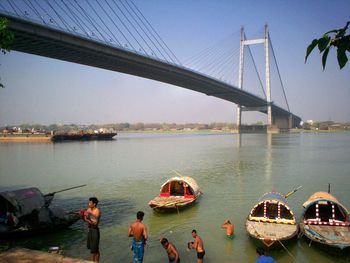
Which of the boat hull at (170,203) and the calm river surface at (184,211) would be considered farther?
the boat hull at (170,203)

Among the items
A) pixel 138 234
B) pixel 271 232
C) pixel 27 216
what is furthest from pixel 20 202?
pixel 271 232

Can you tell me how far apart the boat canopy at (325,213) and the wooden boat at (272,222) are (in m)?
0.64

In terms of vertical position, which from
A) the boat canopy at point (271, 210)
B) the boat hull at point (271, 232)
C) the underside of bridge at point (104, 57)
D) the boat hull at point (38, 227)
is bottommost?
the boat hull at point (38, 227)

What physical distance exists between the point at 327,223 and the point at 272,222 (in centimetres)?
169

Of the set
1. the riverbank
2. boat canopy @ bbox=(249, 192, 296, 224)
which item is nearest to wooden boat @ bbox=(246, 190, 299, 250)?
boat canopy @ bbox=(249, 192, 296, 224)

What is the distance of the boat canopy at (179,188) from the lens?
1495 centimetres

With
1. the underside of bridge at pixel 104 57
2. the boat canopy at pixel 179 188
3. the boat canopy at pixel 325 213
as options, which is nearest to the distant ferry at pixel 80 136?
the underside of bridge at pixel 104 57

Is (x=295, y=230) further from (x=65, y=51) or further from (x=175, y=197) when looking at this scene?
(x=65, y=51)

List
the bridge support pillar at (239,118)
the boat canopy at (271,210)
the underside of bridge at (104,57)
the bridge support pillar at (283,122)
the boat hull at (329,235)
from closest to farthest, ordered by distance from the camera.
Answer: the boat hull at (329,235) < the boat canopy at (271,210) < the underside of bridge at (104,57) < the bridge support pillar at (239,118) < the bridge support pillar at (283,122)

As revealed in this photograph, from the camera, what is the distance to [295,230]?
9.75m

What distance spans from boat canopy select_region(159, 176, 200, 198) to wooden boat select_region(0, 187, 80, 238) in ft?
15.5

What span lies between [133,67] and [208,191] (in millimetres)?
42472

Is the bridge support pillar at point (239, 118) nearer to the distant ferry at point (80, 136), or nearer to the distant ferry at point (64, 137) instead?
the distant ferry at point (64, 137)

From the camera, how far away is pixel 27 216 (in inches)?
416
